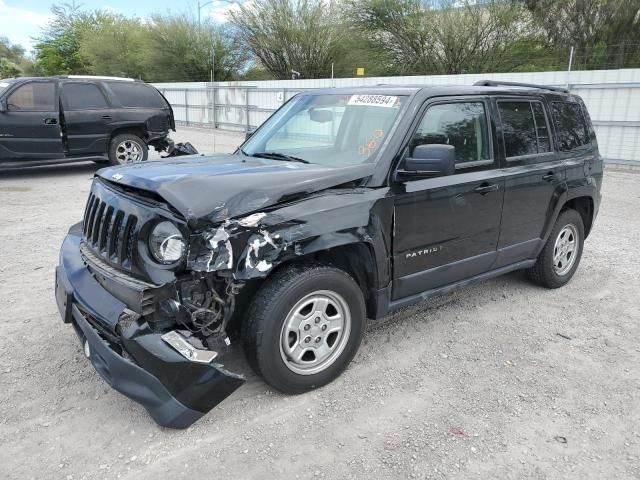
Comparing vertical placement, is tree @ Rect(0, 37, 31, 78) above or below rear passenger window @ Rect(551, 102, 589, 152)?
above

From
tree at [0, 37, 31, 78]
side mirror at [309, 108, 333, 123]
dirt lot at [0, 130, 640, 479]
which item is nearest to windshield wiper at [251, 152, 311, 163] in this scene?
side mirror at [309, 108, 333, 123]

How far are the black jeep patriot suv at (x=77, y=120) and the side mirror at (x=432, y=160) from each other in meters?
6.89

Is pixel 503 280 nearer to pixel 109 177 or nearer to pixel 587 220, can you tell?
pixel 587 220

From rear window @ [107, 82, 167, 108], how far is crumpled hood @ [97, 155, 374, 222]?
27.0 feet

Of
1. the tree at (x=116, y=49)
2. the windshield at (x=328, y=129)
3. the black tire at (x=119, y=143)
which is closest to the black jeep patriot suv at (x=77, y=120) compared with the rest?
the black tire at (x=119, y=143)

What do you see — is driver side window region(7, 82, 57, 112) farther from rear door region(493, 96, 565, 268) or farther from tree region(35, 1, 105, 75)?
tree region(35, 1, 105, 75)

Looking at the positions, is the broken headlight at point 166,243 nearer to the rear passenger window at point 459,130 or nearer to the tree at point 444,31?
the rear passenger window at point 459,130

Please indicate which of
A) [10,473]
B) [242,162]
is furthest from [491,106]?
[10,473]

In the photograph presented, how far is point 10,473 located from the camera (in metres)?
2.54

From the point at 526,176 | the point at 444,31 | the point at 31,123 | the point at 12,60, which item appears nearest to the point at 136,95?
the point at 31,123

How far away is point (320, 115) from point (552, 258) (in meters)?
2.58

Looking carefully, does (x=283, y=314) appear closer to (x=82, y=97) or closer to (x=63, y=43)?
(x=82, y=97)

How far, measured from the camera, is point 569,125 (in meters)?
4.92

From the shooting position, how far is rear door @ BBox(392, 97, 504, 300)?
3.51 metres
